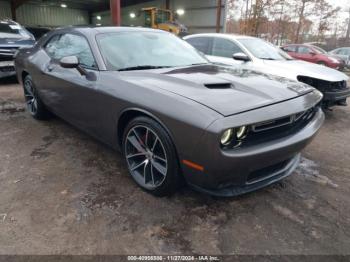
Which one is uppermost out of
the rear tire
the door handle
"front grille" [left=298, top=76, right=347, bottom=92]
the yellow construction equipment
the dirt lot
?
the yellow construction equipment

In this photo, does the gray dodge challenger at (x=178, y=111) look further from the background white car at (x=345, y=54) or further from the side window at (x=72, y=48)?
the background white car at (x=345, y=54)

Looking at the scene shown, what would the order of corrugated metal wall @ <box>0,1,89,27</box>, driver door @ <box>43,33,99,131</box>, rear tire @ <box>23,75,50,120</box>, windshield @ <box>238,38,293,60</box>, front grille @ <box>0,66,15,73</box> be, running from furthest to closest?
corrugated metal wall @ <box>0,1,89,27</box>
front grille @ <box>0,66,15,73</box>
windshield @ <box>238,38,293,60</box>
rear tire @ <box>23,75,50,120</box>
driver door @ <box>43,33,99,131</box>

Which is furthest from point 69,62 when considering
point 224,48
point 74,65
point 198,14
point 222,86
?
point 198,14

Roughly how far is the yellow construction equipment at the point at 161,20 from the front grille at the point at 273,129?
15136 millimetres

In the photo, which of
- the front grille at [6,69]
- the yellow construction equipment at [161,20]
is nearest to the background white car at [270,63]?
the front grille at [6,69]

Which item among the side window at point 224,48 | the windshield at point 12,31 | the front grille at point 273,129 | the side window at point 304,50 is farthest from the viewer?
the side window at point 304,50

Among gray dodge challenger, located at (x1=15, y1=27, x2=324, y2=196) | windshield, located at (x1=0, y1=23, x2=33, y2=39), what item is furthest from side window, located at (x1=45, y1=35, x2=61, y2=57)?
windshield, located at (x1=0, y1=23, x2=33, y2=39)

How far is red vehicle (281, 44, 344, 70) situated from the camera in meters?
13.1

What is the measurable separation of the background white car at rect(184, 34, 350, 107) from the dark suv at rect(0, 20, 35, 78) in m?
4.37

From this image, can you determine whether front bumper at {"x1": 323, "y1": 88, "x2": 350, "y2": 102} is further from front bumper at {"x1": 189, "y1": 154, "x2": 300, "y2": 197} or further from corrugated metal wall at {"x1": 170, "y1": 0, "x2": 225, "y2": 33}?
corrugated metal wall at {"x1": 170, "y1": 0, "x2": 225, "y2": 33}

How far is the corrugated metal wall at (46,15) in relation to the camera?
2562cm

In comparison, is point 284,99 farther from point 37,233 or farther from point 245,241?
point 37,233

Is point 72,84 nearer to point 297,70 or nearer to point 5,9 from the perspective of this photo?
point 297,70

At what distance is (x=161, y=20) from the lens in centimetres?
1814
